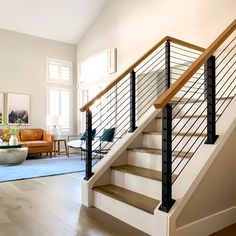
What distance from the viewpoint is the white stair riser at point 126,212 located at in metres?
2.33

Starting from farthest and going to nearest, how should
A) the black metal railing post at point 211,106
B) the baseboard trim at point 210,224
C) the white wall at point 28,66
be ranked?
the white wall at point 28,66 < the black metal railing post at point 211,106 < the baseboard trim at point 210,224

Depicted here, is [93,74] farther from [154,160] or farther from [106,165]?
[154,160]

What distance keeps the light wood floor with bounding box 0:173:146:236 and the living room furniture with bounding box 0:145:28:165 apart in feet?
6.88

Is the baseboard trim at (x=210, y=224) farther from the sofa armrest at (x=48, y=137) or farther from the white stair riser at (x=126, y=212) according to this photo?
the sofa armrest at (x=48, y=137)

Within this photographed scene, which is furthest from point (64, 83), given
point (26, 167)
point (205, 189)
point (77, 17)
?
point (205, 189)

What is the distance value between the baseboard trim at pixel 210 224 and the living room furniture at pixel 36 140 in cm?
582

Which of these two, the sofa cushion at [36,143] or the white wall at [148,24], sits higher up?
the white wall at [148,24]

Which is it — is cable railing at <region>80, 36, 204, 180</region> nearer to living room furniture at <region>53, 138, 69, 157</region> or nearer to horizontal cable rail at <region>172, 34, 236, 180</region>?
horizontal cable rail at <region>172, 34, 236, 180</region>

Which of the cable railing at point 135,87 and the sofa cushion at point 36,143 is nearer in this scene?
the cable railing at point 135,87

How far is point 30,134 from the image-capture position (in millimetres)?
7766

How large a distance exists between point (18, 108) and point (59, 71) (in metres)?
1.89

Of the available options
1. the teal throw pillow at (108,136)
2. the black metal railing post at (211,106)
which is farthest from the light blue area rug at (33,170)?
the black metal railing post at (211,106)

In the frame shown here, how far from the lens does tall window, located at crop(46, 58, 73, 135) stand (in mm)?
8445

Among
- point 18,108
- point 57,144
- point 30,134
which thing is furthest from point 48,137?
point 18,108
